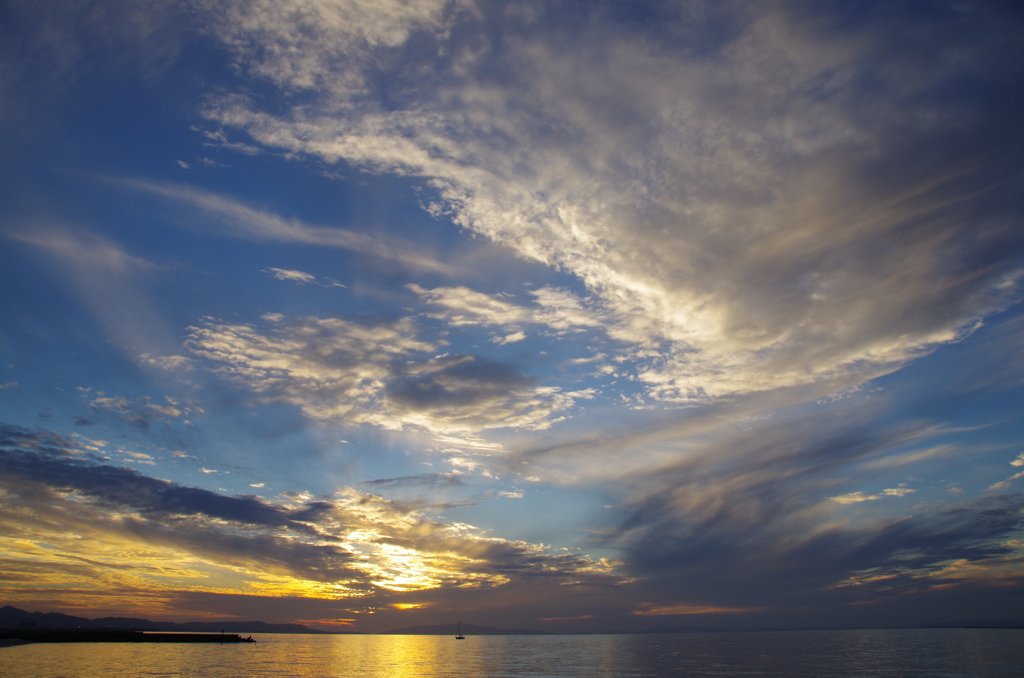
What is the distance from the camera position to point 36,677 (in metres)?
78.6

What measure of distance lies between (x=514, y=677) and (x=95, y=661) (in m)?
94.4

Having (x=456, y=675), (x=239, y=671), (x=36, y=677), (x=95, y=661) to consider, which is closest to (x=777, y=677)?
(x=456, y=675)

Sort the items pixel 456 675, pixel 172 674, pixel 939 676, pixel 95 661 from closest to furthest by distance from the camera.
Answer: pixel 939 676
pixel 172 674
pixel 456 675
pixel 95 661

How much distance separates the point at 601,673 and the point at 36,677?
9327 centimetres

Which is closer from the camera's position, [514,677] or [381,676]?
[514,677]

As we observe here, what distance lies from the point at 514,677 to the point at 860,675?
185 ft

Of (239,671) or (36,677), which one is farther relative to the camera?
(239,671)

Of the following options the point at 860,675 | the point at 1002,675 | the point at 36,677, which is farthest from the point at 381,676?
the point at 1002,675

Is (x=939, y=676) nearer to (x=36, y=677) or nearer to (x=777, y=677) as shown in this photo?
(x=777, y=677)

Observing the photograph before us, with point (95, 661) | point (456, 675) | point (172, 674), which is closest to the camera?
point (172, 674)

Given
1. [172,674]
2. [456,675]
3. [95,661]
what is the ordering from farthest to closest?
[95,661] → [456,675] → [172,674]

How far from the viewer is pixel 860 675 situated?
7869 centimetres

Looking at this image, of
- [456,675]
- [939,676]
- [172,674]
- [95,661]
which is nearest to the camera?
[939,676]

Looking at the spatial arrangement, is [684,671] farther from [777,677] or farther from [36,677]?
[36,677]
